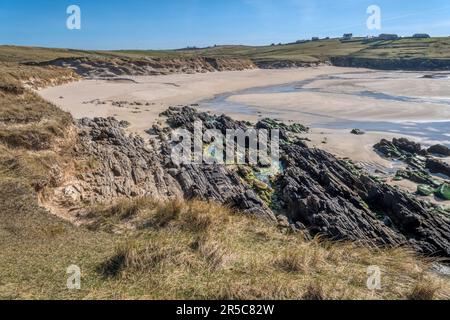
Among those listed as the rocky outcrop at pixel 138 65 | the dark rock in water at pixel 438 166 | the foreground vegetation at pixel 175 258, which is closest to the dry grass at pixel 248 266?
the foreground vegetation at pixel 175 258

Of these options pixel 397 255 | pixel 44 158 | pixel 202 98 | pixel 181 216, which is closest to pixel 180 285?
pixel 181 216

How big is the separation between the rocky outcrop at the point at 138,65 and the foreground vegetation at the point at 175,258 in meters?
65.6

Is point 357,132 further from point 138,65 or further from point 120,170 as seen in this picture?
point 138,65

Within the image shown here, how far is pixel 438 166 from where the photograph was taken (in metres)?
24.8

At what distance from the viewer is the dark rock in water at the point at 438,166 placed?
2445cm

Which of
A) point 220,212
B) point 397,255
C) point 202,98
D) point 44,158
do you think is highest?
point 202,98

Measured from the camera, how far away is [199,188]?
18234mm

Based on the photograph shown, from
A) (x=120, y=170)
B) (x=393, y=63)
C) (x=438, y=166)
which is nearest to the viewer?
(x=120, y=170)

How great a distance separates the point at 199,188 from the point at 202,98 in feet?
131

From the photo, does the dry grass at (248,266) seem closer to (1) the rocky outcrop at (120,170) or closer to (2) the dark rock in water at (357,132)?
(1) the rocky outcrop at (120,170)

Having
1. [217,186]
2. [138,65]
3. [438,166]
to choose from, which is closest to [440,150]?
[438,166]

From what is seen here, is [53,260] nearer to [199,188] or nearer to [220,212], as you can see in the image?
[220,212]

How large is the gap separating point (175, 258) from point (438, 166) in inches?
878

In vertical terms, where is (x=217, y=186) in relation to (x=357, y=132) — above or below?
below
